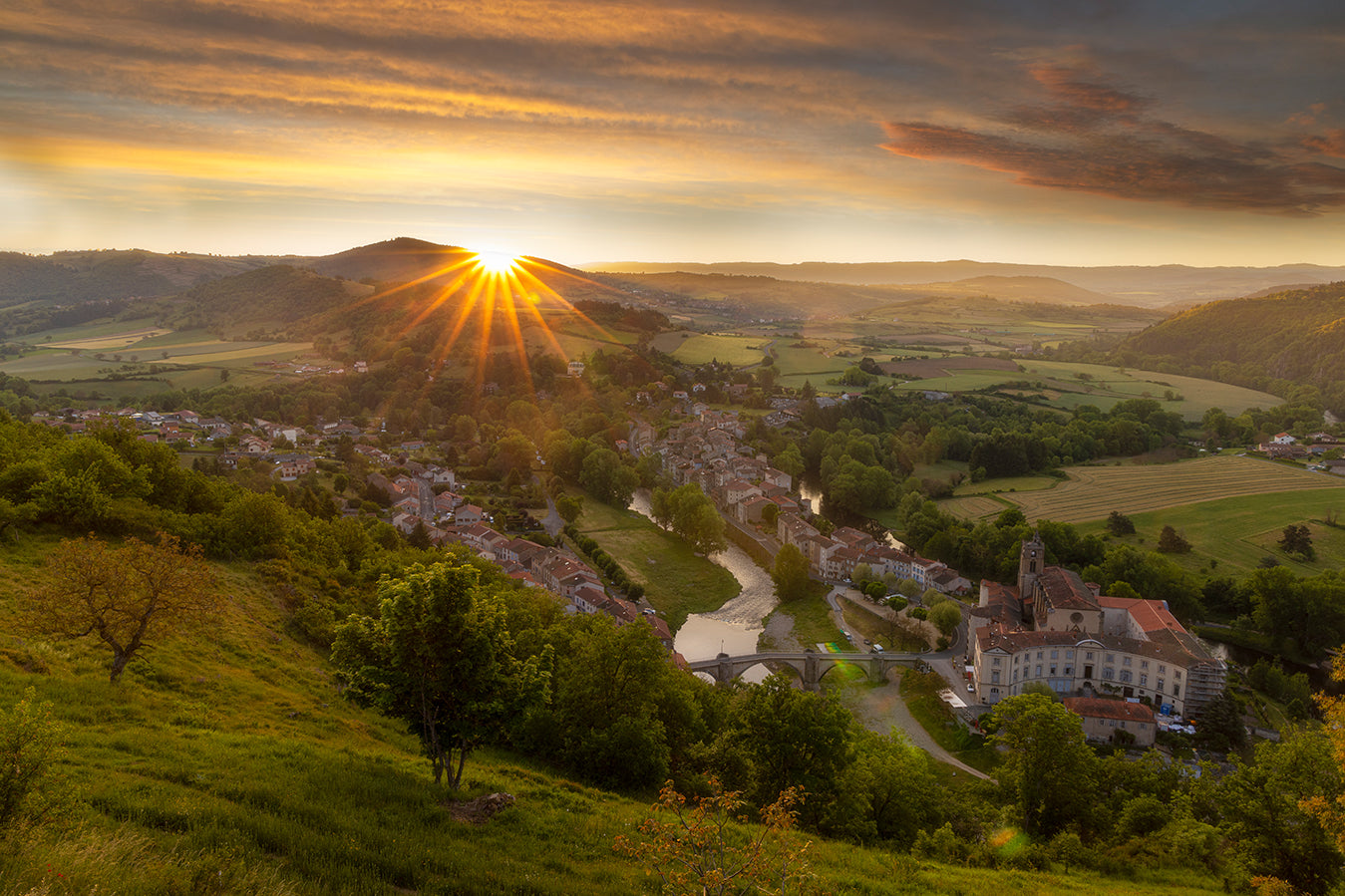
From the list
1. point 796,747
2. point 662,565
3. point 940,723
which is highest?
point 796,747

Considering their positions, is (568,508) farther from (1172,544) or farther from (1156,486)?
(1156,486)

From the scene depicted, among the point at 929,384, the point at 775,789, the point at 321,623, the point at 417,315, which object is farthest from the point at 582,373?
the point at 775,789

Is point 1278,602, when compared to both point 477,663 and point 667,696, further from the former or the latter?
point 477,663

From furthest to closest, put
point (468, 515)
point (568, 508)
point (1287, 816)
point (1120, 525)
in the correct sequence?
point (568, 508)
point (1120, 525)
point (468, 515)
point (1287, 816)

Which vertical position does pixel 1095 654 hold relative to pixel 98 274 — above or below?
below

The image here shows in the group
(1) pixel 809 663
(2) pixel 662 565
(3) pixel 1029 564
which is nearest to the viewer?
(1) pixel 809 663

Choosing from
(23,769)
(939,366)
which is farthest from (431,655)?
(939,366)

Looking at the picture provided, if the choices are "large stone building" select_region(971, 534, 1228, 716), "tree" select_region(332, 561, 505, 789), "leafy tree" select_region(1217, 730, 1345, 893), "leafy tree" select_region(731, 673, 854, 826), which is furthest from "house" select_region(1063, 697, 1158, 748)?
"tree" select_region(332, 561, 505, 789)

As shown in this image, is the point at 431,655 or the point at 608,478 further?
the point at 608,478
